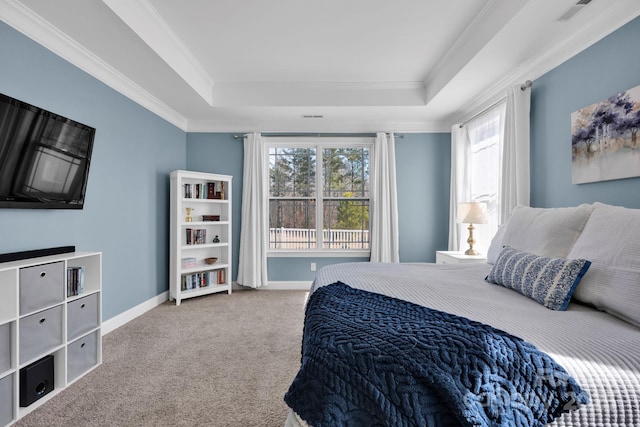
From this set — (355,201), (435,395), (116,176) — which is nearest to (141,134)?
(116,176)

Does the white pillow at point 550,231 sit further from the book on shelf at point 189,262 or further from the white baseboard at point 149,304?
the book on shelf at point 189,262

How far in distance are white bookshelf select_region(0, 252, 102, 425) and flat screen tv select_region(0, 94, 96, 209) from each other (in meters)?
0.44

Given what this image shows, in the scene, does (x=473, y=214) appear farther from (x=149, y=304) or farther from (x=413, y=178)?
(x=149, y=304)

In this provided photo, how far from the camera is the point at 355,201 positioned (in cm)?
496

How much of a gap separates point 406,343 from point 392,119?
13.3 feet

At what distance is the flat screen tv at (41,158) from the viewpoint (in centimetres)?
199

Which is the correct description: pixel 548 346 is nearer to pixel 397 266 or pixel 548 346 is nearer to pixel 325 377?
pixel 325 377

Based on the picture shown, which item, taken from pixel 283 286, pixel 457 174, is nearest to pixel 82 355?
pixel 283 286

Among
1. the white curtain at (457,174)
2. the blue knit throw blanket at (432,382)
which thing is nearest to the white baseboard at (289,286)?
the white curtain at (457,174)

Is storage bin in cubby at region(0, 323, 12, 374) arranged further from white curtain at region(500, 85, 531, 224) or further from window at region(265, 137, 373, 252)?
white curtain at region(500, 85, 531, 224)

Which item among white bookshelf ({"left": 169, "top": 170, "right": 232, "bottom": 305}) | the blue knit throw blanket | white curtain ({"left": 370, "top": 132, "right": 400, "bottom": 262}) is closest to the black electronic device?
the blue knit throw blanket

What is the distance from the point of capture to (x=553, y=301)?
59.0 inches

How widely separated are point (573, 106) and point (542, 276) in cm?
166

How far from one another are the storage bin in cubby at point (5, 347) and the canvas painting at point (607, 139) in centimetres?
372
